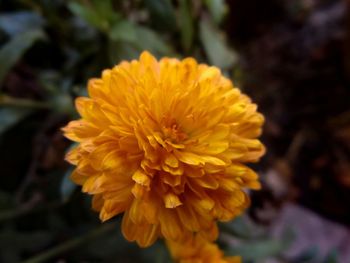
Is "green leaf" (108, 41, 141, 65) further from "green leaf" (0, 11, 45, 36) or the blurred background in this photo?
"green leaf" (0, 11, 45, 36)

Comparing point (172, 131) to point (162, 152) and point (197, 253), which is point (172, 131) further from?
point (197, 253)

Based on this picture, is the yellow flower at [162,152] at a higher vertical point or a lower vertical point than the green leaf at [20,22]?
lower

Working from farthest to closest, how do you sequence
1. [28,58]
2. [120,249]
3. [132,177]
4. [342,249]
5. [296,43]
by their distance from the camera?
[296,43] → [342,249] → [28,58] → [120,249] → [132,177]

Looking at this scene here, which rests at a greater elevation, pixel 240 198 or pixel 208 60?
pixel 208 60

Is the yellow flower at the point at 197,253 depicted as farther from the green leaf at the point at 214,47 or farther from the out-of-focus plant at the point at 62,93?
the green leaf at the point at 214,47

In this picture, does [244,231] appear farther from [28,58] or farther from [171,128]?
[28,58]

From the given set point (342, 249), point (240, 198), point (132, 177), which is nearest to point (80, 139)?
point (132, 177)

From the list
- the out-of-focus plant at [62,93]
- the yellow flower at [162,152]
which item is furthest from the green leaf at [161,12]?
the yellow flower at [162,152]
